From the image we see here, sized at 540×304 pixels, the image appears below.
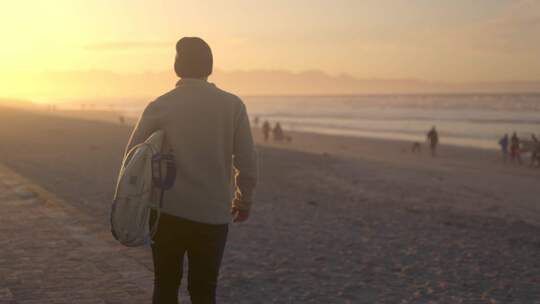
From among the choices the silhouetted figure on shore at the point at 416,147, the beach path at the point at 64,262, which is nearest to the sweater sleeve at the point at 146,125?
the beach path at the point at 64,262

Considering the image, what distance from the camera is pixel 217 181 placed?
3.46 m

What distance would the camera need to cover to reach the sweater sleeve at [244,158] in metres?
3.51

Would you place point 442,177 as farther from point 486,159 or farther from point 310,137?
point 310,137

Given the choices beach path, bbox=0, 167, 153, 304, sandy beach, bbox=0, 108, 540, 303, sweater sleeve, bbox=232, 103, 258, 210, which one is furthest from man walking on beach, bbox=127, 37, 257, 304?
sandy beach, bbox=0, 108, 540, 303

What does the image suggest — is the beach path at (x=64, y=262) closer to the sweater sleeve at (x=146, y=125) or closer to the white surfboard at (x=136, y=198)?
the white surfboard at (x=136, y=198)

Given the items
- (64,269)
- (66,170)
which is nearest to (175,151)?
(64,269)

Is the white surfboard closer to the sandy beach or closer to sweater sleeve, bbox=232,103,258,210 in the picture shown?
sweater sleeve, bbox=232,103,258,210

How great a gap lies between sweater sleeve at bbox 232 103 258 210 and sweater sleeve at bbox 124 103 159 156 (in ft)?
1.47

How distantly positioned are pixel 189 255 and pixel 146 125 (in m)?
0.75

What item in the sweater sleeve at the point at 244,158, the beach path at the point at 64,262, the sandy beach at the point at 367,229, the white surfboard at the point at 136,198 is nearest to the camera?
the white surfboard at the point at 136,198

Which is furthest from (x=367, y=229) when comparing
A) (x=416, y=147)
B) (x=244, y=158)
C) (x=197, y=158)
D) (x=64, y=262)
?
(x=416, y=147)

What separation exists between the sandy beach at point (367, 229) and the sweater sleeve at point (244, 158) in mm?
2624

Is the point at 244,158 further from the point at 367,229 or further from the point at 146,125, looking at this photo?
the point at 367,229

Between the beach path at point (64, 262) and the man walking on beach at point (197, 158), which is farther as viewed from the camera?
the beach path at point (64, 262)
